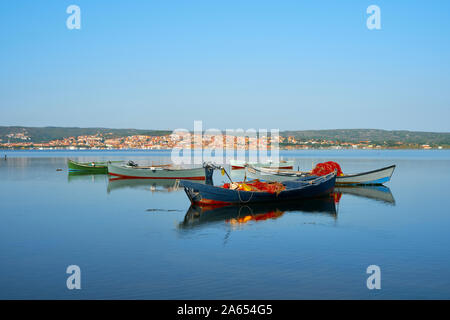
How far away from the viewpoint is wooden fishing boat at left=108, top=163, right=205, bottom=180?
1645 inches

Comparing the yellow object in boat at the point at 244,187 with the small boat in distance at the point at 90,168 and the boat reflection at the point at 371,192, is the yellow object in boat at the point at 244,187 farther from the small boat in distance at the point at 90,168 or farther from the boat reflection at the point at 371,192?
the small boat in distance at the point at 90,168

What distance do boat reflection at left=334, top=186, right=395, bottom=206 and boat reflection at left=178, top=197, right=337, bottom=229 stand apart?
14.9ft

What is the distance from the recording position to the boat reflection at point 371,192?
28442mm

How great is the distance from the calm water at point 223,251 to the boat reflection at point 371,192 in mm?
3288

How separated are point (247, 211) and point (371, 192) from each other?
14405mm

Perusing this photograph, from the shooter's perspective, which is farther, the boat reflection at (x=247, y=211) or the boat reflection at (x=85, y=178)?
the boat reflection at (x=85, y=178)

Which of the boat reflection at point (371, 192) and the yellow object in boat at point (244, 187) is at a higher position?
the yellow object in boat at point (244, 187)

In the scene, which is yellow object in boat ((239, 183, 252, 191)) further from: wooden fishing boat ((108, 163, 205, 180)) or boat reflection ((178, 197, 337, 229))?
wooden fishing boat ((108, 163, 205, 180))
